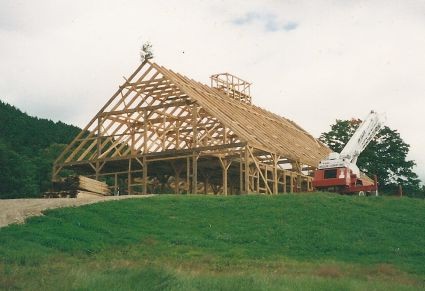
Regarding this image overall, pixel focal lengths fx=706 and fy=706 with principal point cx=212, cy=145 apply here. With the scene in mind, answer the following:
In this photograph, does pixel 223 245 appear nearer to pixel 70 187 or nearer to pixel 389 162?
pixel 70 187

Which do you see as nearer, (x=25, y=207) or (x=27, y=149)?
(x=25, y=207)

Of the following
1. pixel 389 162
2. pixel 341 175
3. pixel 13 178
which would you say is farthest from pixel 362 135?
pixel 13 178

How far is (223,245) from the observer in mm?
23297

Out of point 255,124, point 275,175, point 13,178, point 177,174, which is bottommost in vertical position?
point 275,175

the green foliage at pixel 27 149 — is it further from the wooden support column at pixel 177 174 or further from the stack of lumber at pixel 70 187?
the stack of lumber at pixel 70 187

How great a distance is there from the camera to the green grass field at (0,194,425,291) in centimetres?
1569

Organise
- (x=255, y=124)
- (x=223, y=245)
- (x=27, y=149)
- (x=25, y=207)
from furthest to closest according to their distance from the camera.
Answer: (x=27, y=149) → (x=255, y=124) → (x=25, y=207) → (x=223, y=245)

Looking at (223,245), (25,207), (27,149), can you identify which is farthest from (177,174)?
(27,149)

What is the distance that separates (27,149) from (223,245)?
43147 mm

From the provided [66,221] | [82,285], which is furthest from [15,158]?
[82,285]

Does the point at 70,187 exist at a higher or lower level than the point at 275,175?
lower

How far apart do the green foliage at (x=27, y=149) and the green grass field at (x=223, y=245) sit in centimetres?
2370

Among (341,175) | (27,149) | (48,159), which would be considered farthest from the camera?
(27,149)

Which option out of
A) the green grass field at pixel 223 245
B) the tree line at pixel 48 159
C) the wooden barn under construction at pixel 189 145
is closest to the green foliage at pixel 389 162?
the tree line at pixel 48 159
